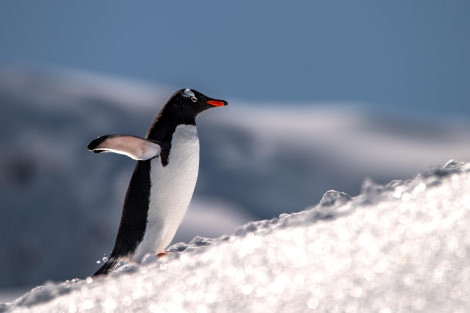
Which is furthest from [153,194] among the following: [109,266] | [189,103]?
[189,103]

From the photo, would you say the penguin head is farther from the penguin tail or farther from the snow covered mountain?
the snow covered mountain

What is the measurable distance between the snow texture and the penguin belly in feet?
2.31

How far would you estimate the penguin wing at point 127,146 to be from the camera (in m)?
2.73

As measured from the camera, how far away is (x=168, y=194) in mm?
2902

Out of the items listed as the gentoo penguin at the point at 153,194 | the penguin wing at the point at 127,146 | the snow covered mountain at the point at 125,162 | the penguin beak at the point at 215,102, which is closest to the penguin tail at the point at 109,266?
the gentoo penguin at the point at 153,194

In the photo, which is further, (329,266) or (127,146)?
(127,146)

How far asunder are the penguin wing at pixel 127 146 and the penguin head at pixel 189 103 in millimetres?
318

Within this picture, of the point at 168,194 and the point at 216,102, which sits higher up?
the point at 216,102

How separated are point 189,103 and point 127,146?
21.7 inches

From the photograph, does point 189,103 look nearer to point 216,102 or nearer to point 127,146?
point 216,102

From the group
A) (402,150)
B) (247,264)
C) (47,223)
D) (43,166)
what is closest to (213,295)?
(247,264)

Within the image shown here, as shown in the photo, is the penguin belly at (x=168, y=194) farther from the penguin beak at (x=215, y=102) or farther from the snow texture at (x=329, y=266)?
the snow texture at (x=329, y=266)

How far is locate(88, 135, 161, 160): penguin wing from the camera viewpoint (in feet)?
8.95

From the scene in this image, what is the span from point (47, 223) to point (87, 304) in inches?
528
